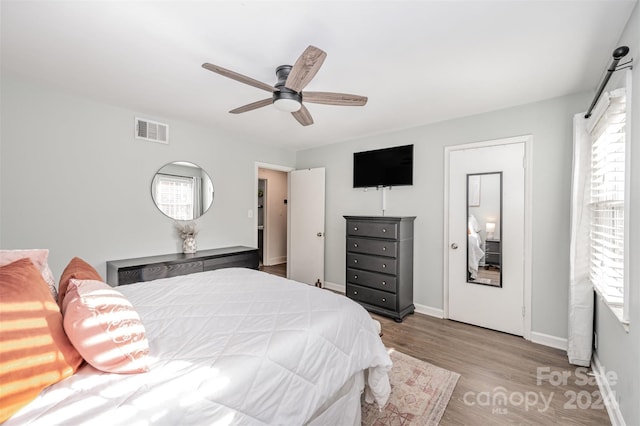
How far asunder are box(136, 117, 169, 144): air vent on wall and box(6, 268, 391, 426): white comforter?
78.4 inches

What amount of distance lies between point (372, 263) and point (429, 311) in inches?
37.3

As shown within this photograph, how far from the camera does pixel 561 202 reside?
107 inches

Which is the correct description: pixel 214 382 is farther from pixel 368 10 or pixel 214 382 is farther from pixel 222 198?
pixel 222 198

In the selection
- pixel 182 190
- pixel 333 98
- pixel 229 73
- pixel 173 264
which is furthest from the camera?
pixel 182 190

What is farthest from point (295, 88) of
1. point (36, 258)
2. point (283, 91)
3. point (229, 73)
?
point (36, 258)

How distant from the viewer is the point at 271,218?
6574 mm

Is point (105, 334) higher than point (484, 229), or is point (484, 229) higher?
point (484, 229)

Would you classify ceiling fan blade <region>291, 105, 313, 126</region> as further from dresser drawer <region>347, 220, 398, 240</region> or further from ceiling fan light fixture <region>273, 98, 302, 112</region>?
dresser drawer <region>347, 220, 398, 240</region>

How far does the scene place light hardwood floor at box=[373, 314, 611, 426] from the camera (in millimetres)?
1826

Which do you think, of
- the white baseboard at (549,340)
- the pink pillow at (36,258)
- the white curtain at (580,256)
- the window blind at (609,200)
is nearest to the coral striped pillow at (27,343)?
the pink pillow at (36,258)

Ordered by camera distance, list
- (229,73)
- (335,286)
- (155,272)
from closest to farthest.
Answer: (229,73), (155,272), (335,286)

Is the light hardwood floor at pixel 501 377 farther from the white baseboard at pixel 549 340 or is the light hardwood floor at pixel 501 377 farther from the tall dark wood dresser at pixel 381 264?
the tall dark wood dresser at pixel 381 264

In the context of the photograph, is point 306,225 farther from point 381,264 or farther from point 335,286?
point 381,264

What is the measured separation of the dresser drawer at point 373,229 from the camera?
3428mm
